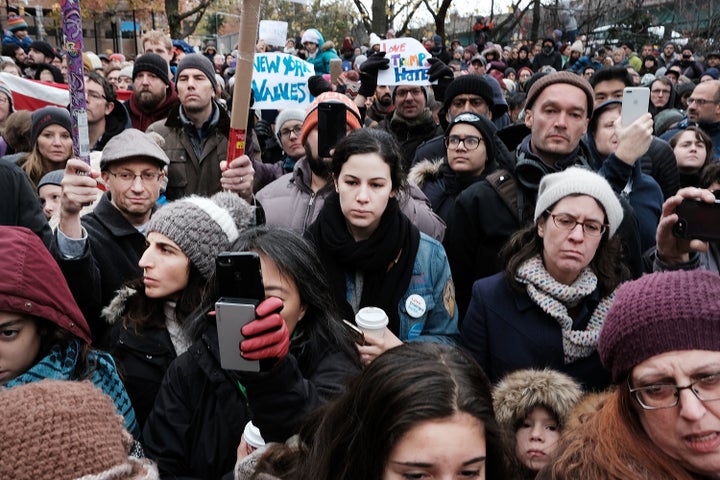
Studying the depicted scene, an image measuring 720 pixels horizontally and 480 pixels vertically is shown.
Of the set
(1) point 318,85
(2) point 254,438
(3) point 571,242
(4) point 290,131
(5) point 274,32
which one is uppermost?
(5) point 274,32

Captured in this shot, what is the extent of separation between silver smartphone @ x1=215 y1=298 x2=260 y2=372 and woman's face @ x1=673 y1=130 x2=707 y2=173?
15.8ft

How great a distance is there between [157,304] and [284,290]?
0.69 metres

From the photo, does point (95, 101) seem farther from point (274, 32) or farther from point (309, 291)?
point (274, 32)

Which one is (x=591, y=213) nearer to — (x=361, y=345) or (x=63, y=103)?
(x=361, y=345)

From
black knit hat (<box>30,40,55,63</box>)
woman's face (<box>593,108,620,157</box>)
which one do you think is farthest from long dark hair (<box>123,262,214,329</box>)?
black knit hat (<box>30,40,55,63</box>)

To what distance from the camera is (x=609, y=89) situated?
208 inches

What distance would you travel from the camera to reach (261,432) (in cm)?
173

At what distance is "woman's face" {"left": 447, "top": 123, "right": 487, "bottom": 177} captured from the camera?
4.12 metres

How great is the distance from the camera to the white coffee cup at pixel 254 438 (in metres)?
1.83

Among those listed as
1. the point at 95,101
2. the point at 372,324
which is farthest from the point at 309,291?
the point at 95,101

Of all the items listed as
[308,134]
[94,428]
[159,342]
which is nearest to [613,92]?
[308,134]

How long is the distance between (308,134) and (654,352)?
2.76 m

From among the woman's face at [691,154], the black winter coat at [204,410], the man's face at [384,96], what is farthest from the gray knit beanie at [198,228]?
the man's face at [384,96]

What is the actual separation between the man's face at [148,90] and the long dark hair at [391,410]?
4.88 m
